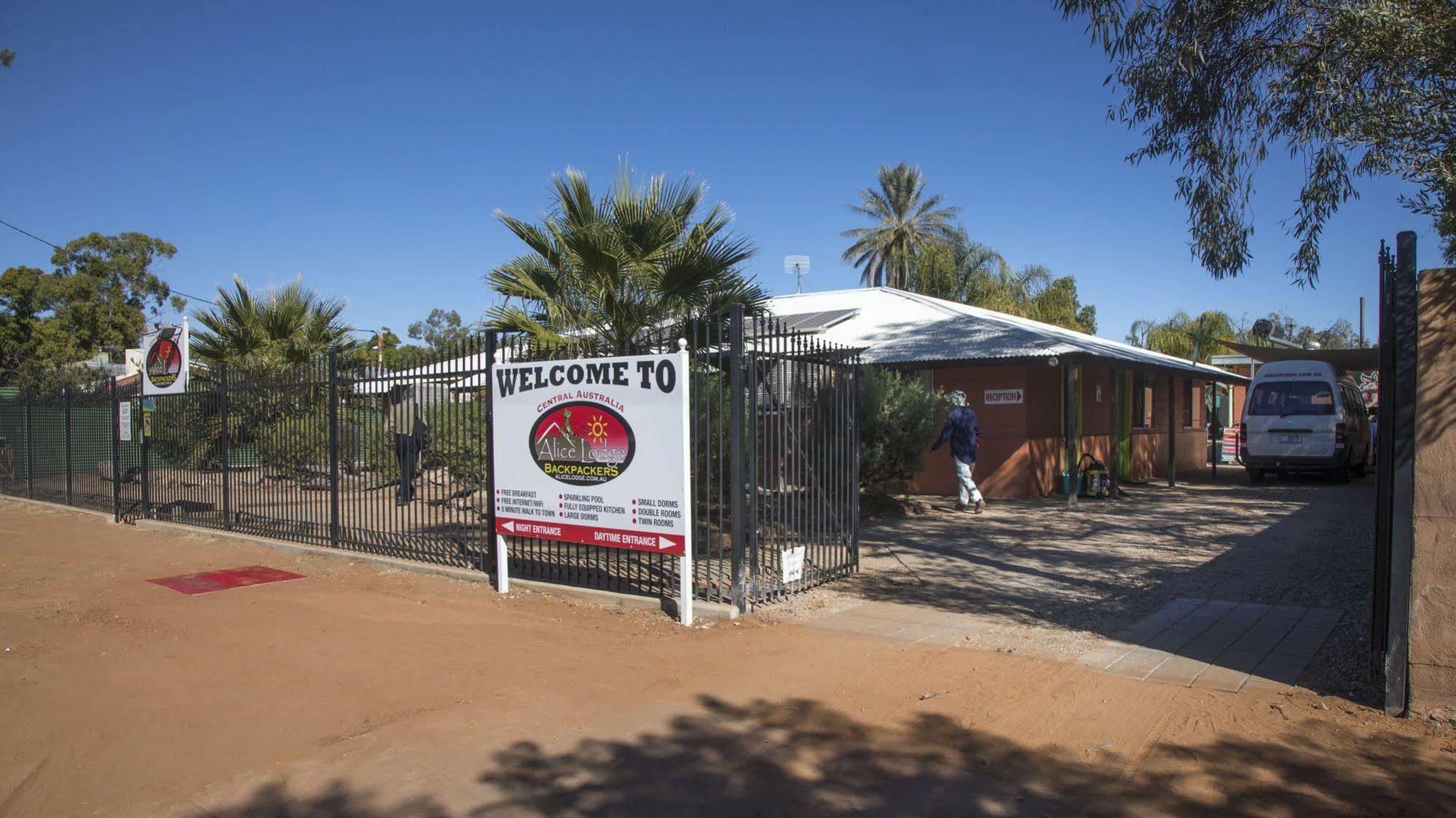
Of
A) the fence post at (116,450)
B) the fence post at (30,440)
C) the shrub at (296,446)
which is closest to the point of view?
the shrub at (296,446)

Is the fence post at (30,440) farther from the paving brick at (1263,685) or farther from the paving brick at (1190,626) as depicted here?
the paving brick at (1263,685)

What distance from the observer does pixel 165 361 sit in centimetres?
1340

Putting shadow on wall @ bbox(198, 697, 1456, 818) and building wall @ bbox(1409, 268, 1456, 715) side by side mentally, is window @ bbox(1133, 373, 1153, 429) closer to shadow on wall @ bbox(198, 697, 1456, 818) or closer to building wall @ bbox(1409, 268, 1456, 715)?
building wall @ bbox(1409, 268, 1456, 715)

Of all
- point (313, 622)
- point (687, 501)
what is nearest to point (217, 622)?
point (313, 622)

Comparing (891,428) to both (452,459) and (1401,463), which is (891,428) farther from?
(1401,463)

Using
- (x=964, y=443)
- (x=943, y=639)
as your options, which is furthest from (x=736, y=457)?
(x=964, y=443)

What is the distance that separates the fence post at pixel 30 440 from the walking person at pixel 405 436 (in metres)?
10.7

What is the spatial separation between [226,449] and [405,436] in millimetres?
3673

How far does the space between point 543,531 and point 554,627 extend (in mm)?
1084

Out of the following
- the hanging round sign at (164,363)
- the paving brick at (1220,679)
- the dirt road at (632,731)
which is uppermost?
the hanging round sign at (164,363)

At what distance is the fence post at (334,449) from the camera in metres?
10.5

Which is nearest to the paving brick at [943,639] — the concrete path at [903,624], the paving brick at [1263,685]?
the concrete path at [903,624]

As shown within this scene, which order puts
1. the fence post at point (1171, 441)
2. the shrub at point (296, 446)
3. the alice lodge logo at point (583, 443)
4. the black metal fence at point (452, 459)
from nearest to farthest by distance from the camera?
the alice lodge logo at point (583, 443)
the black metal fence at point (452, 459)
the shrub at point (296, 446)
the fence post at point (1171, 441)

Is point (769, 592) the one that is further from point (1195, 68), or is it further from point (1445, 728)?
point (1195, 68)
